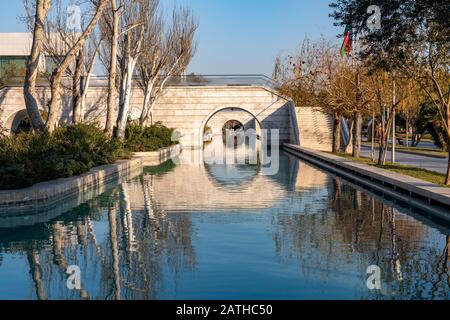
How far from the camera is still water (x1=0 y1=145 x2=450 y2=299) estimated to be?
22.2 feet

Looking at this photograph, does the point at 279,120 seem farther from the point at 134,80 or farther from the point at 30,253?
the point at 30,253

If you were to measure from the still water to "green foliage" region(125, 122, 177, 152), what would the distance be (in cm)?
1538

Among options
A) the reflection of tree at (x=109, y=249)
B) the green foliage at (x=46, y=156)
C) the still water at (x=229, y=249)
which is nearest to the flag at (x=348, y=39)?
the still water at (x=229, y=249)

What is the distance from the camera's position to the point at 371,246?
29.4ft

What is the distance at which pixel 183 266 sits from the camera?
7762 mm

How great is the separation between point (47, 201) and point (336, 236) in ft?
21.7

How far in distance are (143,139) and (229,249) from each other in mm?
23058

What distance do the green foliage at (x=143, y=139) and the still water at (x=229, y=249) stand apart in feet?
50.5

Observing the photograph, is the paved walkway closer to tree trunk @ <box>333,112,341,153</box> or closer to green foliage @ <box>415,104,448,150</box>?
tree trunk @ <box>333,112,341,153</box>

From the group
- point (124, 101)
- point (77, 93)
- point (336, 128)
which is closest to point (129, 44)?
point (124, 101)

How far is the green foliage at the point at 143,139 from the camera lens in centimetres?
3050

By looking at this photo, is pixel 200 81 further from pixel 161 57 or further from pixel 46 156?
pixel 46 156
